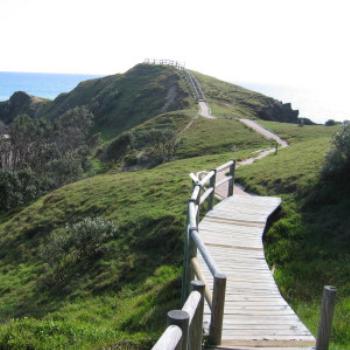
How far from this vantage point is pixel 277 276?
11.9 meters

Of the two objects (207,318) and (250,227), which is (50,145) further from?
(207,318)

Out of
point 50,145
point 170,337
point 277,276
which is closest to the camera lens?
point 170,337

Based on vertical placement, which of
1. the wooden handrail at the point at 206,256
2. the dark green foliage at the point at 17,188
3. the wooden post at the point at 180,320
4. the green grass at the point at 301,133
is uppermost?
the wooden post at the point at 180,320

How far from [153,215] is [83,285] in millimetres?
5280

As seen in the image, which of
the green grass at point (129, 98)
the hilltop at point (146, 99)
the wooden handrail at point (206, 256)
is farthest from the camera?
the green grass at point (129, 98)

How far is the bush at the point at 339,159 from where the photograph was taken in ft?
55.3

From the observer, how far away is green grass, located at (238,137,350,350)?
979cm

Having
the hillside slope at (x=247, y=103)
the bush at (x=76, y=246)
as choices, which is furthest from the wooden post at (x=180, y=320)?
the hillside slope at (x=247, y=103)

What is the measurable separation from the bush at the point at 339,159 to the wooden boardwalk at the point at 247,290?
10.4ft

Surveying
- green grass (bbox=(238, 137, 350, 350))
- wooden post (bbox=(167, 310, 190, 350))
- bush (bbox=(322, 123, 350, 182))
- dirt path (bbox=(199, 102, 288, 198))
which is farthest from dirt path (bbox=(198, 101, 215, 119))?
wooden post (bbox=(167, 310, 190, 350))

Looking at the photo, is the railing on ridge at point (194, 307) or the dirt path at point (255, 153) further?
the dirt path at point (255, 153)

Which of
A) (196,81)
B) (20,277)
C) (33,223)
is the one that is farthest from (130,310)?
(196,81)

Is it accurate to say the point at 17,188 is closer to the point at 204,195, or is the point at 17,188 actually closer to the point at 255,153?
the point at 255,153

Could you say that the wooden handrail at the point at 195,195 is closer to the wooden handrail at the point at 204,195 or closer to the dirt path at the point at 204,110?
the wooden handrail at the point at 204,195
